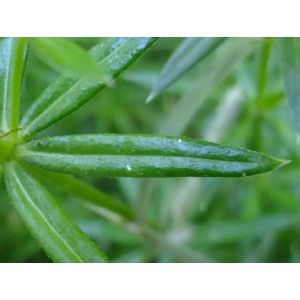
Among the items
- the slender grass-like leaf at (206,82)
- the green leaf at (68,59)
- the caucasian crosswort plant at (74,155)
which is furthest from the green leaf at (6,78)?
the slender grass-like leaf at (206,82)

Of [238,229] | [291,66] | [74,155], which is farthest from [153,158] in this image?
[238,229]

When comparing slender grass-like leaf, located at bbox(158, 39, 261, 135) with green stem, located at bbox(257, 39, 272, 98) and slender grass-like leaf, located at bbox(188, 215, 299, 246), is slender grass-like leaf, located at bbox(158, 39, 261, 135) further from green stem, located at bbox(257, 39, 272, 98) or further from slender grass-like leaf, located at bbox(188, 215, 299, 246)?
slender grass-like leaf, located at bbox(188, 215, 299, 246)

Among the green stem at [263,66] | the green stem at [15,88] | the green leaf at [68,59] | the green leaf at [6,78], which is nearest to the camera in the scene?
the green leaf at [68,59]

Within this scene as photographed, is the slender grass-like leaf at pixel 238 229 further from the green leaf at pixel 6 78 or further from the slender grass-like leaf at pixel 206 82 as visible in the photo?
the green leaf at pixel 6 78

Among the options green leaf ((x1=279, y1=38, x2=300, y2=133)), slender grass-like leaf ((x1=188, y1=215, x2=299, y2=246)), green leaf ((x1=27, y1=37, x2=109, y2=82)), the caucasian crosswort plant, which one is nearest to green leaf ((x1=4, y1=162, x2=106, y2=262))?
the caucasian crosswort plant

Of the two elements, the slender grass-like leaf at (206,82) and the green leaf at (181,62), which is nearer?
the green leaf at (181,62)

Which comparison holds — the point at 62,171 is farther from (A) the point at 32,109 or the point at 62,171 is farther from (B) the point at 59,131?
(B) the point at 59,131

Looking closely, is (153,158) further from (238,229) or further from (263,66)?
(238,229)
